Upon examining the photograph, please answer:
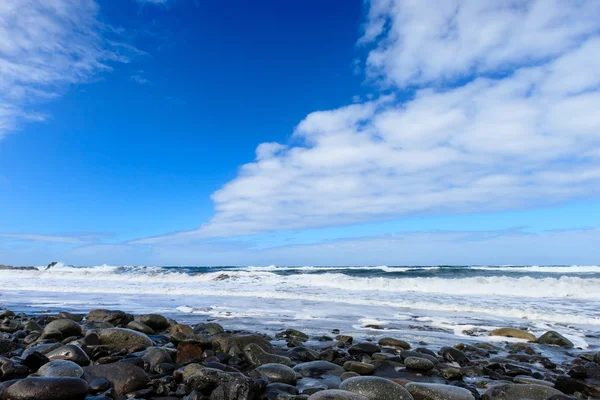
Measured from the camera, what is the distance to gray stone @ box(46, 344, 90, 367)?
468 centimetres

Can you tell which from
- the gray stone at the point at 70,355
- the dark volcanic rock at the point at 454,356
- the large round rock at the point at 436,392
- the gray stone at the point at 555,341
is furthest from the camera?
the gray stone at the point at 555,341

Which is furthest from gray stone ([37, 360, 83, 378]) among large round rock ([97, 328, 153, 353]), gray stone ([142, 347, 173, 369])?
large round rock ([97, 328, 153, 353])

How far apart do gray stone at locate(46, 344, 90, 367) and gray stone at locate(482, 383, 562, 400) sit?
15.9 ft

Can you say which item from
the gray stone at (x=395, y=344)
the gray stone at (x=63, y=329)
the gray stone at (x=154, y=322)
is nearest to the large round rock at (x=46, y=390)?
the gray stone at (x=63, y=329)

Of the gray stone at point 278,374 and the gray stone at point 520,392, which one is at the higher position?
the gray stone at point 278,374

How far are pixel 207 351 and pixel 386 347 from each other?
301 centimetres

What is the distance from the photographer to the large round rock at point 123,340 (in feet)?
18.8

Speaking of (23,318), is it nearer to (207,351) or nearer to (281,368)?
(207,351)

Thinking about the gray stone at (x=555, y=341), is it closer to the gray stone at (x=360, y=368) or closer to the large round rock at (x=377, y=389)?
the gray stone at (x=360, y=368)

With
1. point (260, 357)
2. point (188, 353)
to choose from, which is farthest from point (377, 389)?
point (188, 353)

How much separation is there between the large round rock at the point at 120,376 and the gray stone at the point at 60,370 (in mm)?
101

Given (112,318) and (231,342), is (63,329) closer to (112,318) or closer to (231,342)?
(112,318)

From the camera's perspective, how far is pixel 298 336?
277 inches

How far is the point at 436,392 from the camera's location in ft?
12.3
